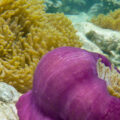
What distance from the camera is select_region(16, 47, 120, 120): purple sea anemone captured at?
1.19 metres

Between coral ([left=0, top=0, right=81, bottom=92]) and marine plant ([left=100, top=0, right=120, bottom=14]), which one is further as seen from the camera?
marine plant ([left=100, top=0, right=120, bottom=14])

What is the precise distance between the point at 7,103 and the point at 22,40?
1068 millimetres

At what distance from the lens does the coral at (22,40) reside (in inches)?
85.5

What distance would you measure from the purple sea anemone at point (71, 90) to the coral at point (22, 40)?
2.42 ft

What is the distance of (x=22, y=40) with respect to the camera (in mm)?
2451

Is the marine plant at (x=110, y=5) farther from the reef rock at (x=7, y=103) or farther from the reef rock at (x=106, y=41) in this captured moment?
the reef rock at (x=7, y=103)

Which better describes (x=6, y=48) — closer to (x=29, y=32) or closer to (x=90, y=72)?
(x=29, y=32)

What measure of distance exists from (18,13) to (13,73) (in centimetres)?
98

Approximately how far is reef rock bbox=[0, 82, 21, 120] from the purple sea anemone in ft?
0.65

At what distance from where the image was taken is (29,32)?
8.69 feet

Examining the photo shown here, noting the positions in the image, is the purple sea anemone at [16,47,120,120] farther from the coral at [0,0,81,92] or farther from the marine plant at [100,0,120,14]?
the marine plant at [100,0,120,14]

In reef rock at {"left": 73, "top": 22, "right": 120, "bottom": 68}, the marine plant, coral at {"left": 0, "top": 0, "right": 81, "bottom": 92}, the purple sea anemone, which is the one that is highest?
the purple sea anemone

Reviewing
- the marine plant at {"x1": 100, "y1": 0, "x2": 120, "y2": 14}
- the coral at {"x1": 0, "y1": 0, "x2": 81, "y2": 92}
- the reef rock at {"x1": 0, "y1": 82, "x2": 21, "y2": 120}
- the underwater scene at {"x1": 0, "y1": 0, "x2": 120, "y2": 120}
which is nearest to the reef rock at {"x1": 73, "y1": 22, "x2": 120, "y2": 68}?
the underwater scene at {"x1": 0, "y1": 0, "x2": 120, "y2": 120}

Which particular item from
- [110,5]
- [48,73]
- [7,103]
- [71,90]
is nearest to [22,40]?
[7,103]
